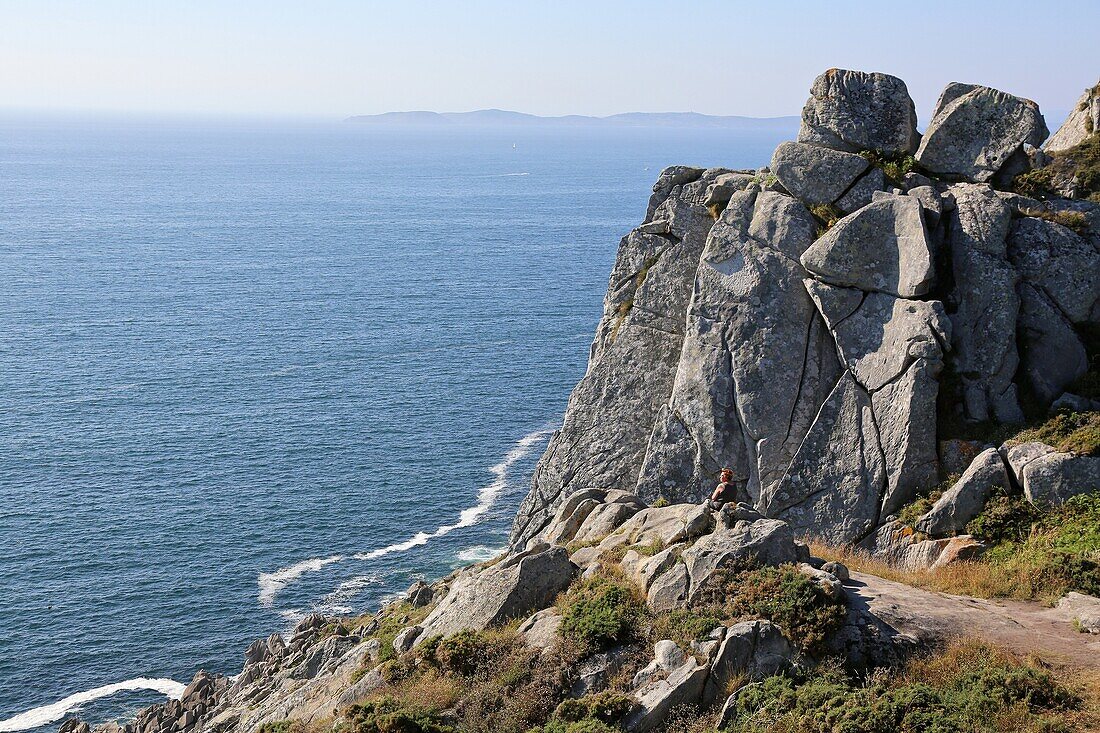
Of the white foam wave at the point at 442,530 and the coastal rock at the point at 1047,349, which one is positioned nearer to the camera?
the coastal rock at the point at 1047,349

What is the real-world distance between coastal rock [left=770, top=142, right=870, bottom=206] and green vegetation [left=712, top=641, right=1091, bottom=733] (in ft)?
78.1

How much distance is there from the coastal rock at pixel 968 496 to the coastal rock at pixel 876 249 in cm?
762

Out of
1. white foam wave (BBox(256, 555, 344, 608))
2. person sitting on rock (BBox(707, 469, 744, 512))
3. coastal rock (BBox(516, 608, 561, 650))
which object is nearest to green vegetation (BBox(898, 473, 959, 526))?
person sitting on rock (BBox(707, 469, 744, 512))

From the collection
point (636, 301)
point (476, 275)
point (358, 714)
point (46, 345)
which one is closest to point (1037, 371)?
point (636, 301)

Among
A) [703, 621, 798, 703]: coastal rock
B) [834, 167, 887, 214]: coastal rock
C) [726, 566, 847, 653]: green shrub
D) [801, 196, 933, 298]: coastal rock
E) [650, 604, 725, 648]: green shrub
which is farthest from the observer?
[834, 167, 887, 214]: coastal rock

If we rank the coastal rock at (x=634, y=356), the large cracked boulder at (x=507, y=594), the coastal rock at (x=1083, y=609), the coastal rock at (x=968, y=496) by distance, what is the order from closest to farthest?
the coastal rock at (x=1083, y=609) < the large cracked boulder at (x=507, y=594) < the coastal rock at (x=968, y=496) < the coastal rock at (x=634, y=356)

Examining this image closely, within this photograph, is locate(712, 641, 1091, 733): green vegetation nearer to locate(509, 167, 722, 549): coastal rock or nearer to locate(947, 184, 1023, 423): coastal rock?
locate(947, 184, 1023, 423): coastal rock

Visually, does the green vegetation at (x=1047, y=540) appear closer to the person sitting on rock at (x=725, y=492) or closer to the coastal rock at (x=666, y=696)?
the person sitting on rock at (x=725, y=492)

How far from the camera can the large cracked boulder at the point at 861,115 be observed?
4197 centimetres

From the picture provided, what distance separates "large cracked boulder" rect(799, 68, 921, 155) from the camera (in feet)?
138

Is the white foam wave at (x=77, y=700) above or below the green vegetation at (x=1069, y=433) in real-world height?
below

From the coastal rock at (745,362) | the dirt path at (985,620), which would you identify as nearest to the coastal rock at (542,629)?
the dirt path at (985,620)

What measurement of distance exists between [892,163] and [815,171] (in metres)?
3.44

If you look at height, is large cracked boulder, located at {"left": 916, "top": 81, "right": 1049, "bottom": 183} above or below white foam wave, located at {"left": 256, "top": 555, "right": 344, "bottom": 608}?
above
